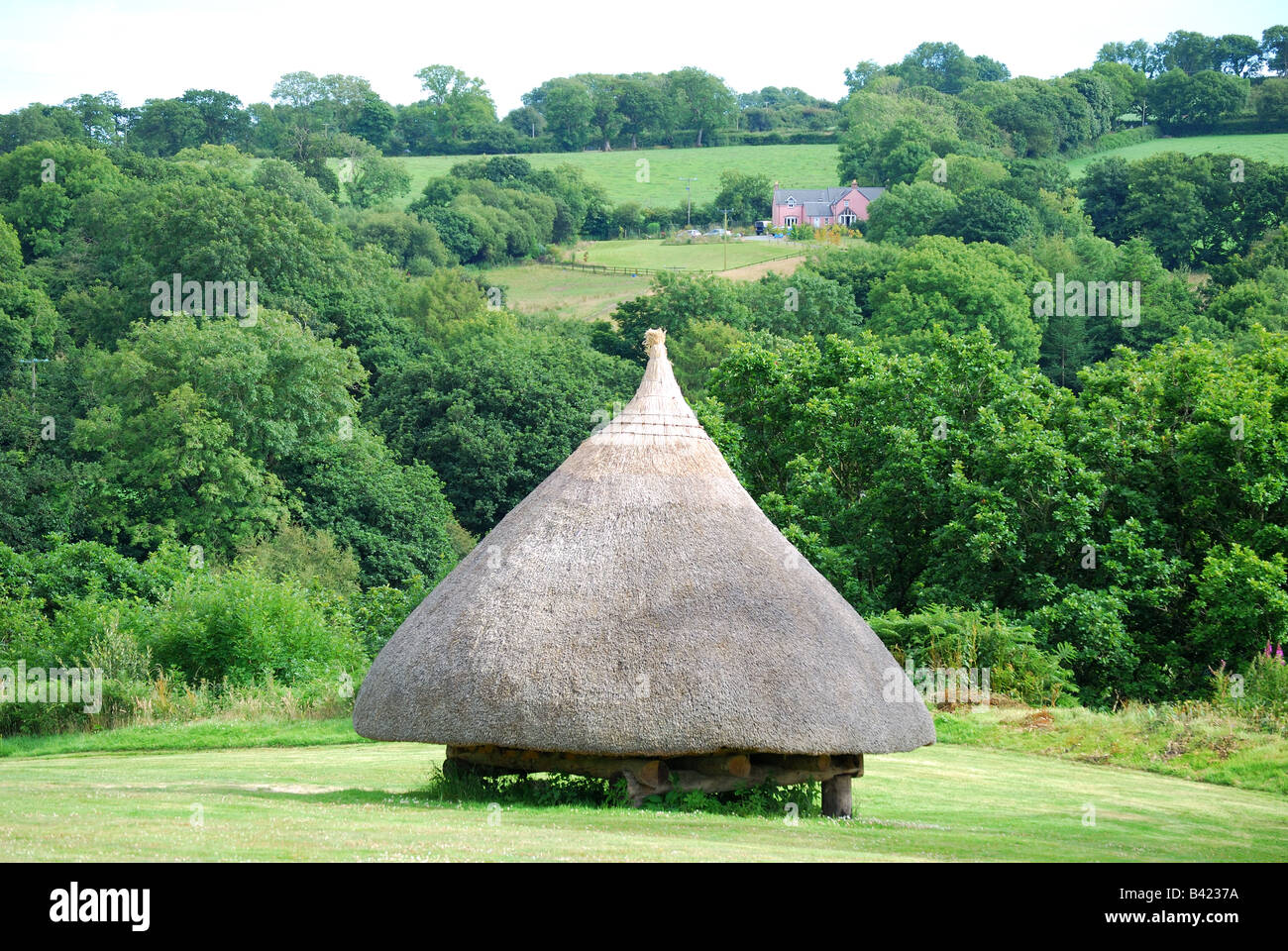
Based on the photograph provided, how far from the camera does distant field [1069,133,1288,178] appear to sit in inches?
4813

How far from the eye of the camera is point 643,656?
48.3 ft

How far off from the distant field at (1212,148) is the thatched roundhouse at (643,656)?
112164mm

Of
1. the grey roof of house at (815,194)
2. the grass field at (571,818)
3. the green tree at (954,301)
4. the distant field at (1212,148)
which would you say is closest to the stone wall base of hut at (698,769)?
the grass field at (571,818)

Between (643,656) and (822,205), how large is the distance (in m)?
130

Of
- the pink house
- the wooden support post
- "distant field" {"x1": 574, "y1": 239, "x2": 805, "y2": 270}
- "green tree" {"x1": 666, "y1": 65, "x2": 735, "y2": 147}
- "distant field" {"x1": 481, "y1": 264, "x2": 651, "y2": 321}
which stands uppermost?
"green tree" {"x1": 666, "y1": 65, "x2": 735, "y2": 147}

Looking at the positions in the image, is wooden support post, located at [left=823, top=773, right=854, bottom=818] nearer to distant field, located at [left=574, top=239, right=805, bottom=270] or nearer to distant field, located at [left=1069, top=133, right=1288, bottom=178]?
distant field, located at [left=574, top=239, right=805, bottom=270]

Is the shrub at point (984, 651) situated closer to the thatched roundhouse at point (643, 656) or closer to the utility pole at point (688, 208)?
the thatched roundhouse at point (643, 656)

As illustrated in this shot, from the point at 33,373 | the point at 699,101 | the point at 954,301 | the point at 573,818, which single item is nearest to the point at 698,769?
the point at 573,818

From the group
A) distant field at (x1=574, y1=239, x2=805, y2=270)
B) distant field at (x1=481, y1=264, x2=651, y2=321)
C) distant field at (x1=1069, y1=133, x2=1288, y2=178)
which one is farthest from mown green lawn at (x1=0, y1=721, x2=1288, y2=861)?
distant field at (x1=1069, y1=133, x2=1288, y2=178)

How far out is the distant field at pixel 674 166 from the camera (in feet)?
489

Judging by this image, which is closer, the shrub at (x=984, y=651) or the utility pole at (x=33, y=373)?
the shrub at (x=984, y=651)

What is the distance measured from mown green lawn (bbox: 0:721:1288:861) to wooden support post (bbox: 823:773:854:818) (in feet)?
1.79

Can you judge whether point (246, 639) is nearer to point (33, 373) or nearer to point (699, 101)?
point (33, 373)

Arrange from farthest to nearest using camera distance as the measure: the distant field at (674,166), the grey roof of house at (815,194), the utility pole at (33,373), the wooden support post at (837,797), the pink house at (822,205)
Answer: the distant field at (674,166)
the grey roof of house at (815,194)
the pink house at (822,205)
the utility pole at (33,373)
the wooden support post at (837,797)
